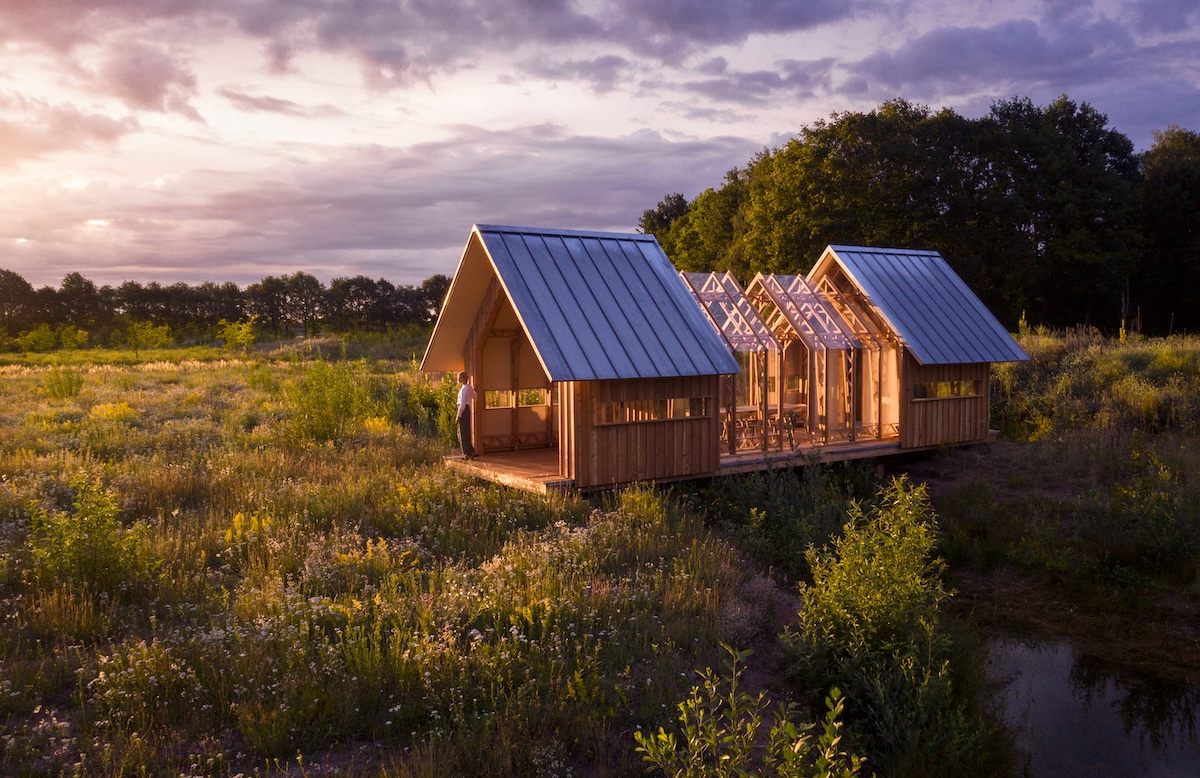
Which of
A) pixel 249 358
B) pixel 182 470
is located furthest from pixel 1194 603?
pixel 249 358

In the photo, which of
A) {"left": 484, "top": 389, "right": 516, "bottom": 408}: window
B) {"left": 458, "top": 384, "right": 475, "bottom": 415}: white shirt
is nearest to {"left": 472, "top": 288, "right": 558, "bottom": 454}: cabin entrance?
{"left": 484, "top": 389, "right": 516, "bottom": 408}: window

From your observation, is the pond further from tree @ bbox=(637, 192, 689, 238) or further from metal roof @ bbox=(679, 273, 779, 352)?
tree @ bbox=(637, 192, 689, 238)

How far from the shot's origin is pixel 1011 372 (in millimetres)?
21469

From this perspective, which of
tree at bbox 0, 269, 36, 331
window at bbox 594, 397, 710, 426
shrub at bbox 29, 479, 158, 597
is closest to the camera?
shrub at bbox 29, 479, 158, 597

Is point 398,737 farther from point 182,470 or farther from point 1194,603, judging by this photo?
point 1194,603

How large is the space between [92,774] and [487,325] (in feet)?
32.6

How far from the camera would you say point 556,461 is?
1403 cm

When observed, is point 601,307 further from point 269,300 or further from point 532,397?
point 269,300

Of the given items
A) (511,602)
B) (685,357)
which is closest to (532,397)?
(685,357)

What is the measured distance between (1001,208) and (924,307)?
18083 mm

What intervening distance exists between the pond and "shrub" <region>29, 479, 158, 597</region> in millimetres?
8955

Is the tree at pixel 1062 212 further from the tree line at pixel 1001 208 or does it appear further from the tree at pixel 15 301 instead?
the tree at pixel 15 301

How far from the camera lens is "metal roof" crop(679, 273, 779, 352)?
14.3 meters

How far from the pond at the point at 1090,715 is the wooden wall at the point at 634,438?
199 inches
